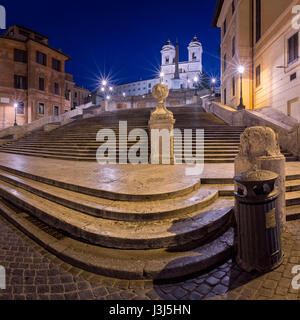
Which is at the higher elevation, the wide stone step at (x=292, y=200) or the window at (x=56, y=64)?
the window at (x=56, y=64)

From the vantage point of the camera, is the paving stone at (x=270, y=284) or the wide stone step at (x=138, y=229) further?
the wide stone step at (x=138, y=229)

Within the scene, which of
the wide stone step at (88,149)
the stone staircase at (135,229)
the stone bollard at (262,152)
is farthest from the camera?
the wide stone step at (88,149)

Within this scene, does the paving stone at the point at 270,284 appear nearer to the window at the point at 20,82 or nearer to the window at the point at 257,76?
the window at the point at 257,76

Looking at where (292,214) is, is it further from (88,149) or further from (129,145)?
(88,149)

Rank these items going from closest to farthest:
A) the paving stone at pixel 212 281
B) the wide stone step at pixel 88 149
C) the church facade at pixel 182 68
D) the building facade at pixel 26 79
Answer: the paving stone at pixel 212 281 → the wide stone step at pixel 88 149 → the building facade at pixel 26 79 → the church facade at pixel 182 68

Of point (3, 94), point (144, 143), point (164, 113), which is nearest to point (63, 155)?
point (144, 143)

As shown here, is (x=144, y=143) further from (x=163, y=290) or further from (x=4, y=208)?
(x=163, y=290)

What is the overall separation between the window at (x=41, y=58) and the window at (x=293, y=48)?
113 ft

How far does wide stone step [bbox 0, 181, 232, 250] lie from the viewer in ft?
9.68

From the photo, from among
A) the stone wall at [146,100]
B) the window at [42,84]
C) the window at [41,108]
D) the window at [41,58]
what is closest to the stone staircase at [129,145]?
the window at [41,108]

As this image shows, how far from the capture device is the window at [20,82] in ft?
100

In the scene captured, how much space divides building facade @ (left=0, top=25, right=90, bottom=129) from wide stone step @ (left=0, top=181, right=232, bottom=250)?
3097 centimetres

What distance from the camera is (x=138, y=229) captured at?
318 cm
